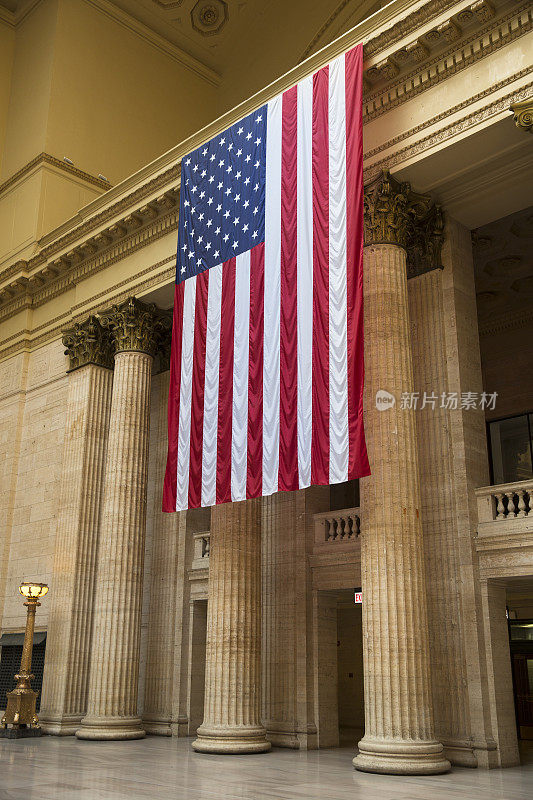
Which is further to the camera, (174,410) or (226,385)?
(174,410)

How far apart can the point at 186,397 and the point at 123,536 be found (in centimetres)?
359

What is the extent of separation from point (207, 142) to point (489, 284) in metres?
8.05

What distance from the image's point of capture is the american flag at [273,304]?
38.7ft

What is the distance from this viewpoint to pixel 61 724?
16031 millimetres

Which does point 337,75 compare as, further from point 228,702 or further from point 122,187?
point 228,702

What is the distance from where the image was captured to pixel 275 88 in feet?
48.0

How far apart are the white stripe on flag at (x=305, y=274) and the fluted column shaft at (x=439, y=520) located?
2147mm

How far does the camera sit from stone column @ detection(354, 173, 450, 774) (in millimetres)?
10578

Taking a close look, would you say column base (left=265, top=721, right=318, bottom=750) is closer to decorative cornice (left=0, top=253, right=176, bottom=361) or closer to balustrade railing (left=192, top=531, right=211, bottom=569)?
balustrade railing (left=192, top=531, right=211, bottom=569)

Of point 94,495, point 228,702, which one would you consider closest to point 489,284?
point 94,495

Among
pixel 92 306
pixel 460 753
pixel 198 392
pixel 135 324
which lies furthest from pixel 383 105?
pixel 460 753

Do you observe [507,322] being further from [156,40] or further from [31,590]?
[156,40]

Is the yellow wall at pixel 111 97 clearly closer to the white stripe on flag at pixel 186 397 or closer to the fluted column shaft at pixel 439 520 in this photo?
the white stripe on flag at pixel 186 397

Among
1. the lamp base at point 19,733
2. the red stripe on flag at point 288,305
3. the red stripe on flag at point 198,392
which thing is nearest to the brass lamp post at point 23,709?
the lamp base at point 19,733
